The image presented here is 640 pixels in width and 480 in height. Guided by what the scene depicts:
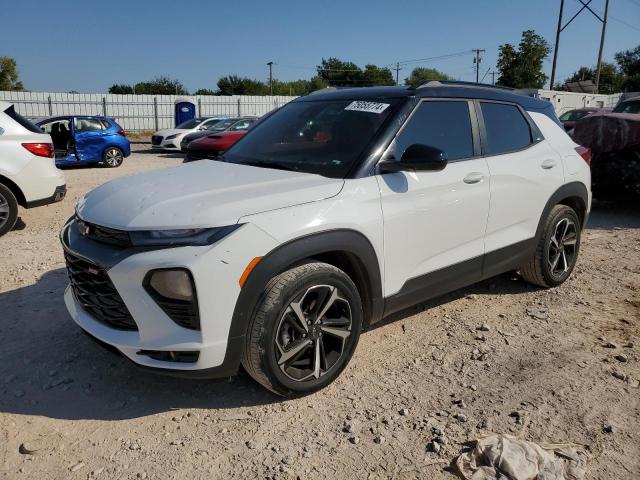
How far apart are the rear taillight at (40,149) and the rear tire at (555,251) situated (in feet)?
19.2

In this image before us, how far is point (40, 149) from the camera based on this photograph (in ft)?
21.7

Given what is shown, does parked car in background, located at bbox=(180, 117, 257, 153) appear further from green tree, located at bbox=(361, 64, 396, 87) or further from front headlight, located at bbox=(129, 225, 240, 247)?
green tree, located at bbox=(361, 64, 396, 87)

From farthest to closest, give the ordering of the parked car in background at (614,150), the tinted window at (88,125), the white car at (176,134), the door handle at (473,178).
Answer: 1. the white car at (176,134)
2. the tinted window at (88,125)
3. the parked car in background at (614,150)
4. the door handle at (473,178)

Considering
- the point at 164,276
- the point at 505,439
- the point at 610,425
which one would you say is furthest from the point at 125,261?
the point at 610,425

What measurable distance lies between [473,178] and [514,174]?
1.76 feet

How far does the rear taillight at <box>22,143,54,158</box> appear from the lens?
6508 millimetres

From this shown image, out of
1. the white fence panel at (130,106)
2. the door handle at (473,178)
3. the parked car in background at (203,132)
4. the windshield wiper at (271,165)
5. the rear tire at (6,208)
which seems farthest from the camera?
the white fence panel at (130,106)

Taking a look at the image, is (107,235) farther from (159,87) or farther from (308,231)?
(159,87)

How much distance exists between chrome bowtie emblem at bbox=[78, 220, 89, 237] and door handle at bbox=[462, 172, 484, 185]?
238 centimetres

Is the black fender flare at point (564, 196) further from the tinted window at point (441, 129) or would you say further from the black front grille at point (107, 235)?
the black front grille at point (107, 235)

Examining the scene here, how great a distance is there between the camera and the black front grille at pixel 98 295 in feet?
8.66

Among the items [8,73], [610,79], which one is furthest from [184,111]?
[610,79]

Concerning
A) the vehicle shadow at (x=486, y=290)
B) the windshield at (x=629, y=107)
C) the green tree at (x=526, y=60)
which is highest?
the green tree at (x=526, y=60)

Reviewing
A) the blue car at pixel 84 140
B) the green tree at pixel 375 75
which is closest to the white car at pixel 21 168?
the blue car at pixel 84 140
